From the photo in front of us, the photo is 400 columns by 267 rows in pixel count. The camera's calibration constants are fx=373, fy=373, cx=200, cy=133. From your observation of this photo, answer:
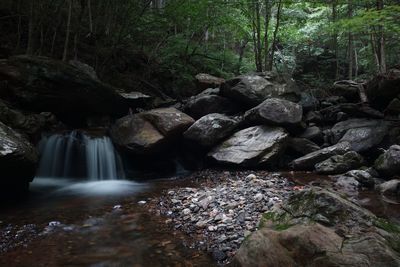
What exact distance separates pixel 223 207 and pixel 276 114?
4.82 metres

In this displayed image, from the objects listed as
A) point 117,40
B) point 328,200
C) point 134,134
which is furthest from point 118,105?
point 328,200

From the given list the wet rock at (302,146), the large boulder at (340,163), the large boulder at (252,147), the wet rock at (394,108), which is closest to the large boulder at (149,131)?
the large boulder at (252,147)

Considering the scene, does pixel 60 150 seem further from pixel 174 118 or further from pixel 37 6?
pixel 37 6

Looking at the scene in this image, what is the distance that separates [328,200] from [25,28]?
12.7 meters

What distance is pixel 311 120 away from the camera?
11789 millimetres

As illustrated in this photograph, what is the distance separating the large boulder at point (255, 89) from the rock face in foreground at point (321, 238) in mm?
7615

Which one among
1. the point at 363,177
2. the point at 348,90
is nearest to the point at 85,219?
the point at 363,177

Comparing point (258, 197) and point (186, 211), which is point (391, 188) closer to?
point (258, 197)

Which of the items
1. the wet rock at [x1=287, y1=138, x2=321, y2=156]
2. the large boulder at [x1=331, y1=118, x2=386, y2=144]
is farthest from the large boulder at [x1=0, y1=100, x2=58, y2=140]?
the large boulder at [x1=331, y1=118, x2=386, y2=144]

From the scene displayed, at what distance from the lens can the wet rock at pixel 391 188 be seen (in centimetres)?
745

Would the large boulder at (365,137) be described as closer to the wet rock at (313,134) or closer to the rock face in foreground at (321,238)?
the wet rock at (313,134)

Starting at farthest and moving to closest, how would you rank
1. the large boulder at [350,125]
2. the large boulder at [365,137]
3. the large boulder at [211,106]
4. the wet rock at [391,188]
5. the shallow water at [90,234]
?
the large boulder at [211,106] < the large boulder at [350,125] < the large boulder at [365,137] < the wet rock at [391,188] < the shallow water at [90,234]

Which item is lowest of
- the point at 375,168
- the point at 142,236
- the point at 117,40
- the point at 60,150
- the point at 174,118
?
the point at 142,236

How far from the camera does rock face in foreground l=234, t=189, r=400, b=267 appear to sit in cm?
332
